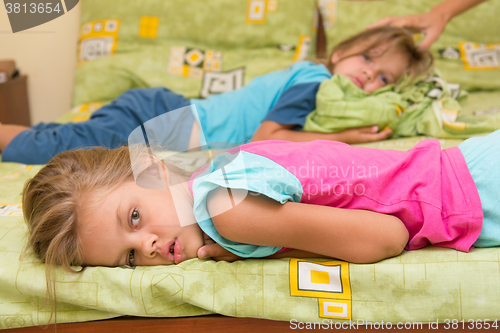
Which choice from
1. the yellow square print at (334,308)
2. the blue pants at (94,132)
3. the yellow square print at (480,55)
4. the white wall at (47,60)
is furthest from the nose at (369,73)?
the white wall at (47,60)

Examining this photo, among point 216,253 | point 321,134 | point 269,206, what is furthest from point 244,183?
point 321,134

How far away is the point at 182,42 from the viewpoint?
6.13ft

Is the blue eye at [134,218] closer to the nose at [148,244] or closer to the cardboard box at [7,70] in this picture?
the nose at [148,244]

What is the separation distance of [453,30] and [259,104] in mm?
1001

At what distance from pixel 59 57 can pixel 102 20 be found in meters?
0.44

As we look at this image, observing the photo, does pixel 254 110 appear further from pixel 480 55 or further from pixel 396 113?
pixel 480 55

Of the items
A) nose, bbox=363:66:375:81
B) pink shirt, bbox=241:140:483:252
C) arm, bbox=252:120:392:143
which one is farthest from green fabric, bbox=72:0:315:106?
pink shirt, bbox=241:140:483:252

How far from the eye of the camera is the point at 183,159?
85 cm

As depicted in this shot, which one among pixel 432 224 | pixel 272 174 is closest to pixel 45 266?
pixel 272 174

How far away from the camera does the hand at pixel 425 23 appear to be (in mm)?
1585

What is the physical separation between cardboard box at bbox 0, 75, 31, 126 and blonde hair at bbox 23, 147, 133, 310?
1398mm

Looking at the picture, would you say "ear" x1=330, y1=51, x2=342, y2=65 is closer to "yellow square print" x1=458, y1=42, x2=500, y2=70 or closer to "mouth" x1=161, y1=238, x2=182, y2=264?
"yellow square print" x1=458, y1=42, x2=500, y2=70

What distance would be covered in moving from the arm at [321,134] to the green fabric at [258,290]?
61 cm

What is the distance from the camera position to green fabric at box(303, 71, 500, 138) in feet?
4.17
